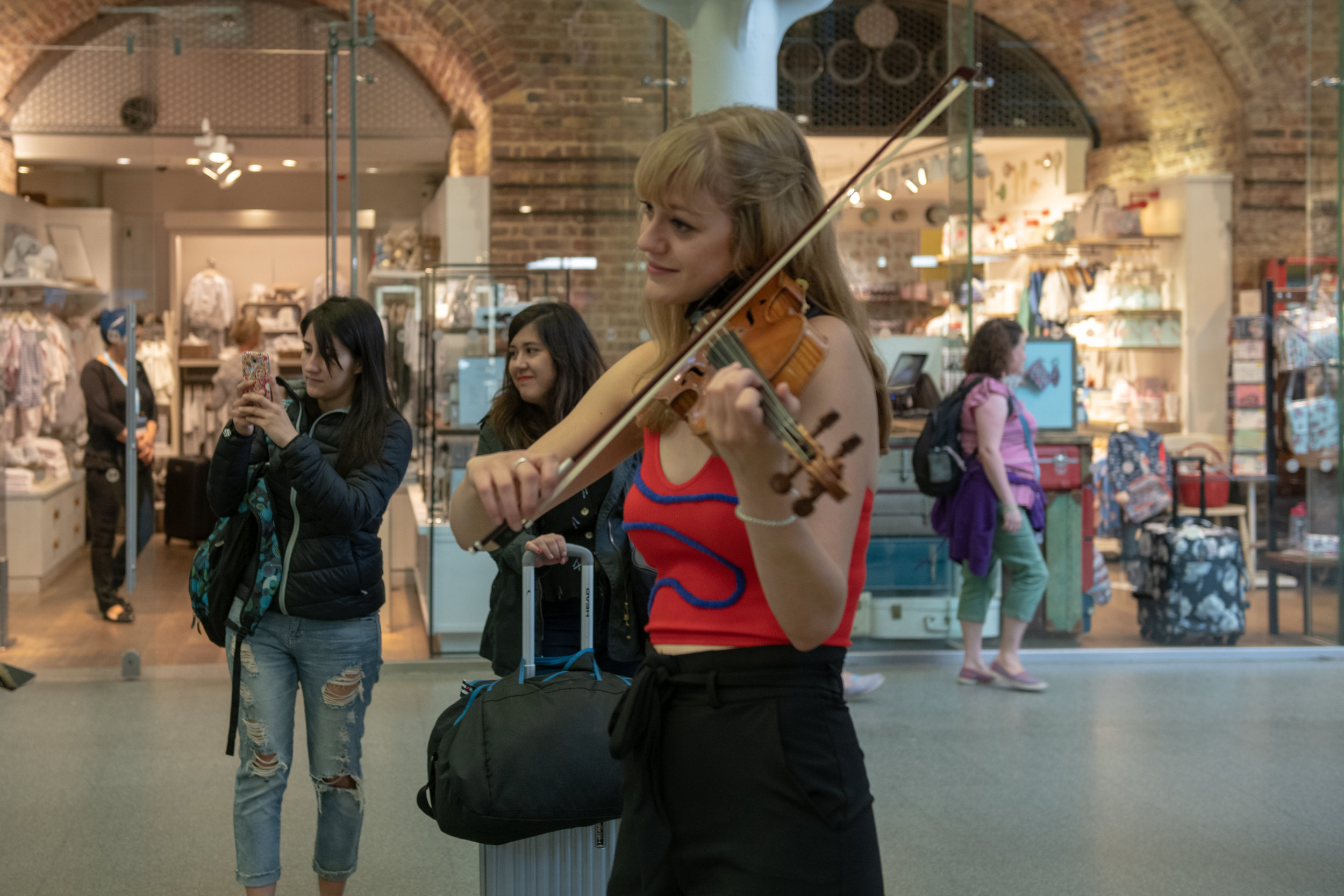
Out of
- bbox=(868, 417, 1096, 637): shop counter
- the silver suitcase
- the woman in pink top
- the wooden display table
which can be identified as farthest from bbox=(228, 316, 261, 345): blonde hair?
the wooden display table

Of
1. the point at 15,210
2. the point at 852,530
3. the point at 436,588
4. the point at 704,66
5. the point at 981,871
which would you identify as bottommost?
the point at 981,871

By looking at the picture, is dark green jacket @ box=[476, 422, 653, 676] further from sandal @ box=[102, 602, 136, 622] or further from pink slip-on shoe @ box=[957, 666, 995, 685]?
sandal @ box=[102, 602, 136, 622]

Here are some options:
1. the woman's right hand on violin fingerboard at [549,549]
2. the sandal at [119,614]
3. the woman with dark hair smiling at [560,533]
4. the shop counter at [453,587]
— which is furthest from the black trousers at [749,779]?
the sandal at [119,614]

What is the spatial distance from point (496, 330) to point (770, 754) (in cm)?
450

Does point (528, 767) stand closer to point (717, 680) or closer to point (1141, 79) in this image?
point (717, 680)

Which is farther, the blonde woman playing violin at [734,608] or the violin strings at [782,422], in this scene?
the blonde woman playing violin at [734,608]

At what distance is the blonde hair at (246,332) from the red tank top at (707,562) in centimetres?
587

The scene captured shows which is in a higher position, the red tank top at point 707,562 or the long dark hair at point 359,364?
the long dark hair at point 359,364

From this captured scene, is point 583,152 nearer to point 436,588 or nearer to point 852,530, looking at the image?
point 436,588

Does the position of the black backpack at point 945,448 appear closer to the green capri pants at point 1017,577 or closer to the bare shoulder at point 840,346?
the green capri pants at point 1017,577

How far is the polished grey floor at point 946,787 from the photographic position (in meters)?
3.15

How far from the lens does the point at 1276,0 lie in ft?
19.9

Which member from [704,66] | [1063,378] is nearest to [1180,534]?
[1063,378]

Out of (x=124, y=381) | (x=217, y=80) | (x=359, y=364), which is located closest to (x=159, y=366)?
(x=124, y=381)
